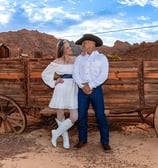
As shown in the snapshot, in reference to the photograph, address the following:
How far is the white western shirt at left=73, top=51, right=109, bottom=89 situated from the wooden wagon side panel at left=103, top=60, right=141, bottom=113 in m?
0.69

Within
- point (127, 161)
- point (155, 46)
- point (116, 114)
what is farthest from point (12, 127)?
point (155, 46)

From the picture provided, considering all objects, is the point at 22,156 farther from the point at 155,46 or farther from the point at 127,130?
the point at 155,46

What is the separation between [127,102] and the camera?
22.9 ft

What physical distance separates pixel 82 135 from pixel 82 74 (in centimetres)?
102

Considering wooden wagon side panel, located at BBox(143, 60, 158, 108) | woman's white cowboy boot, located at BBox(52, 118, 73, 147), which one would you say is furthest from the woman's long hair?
wooden wagon side panel, located at BBox(143, 60, 158, 108)

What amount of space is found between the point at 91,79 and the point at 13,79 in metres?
1.95

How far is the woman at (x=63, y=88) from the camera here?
21.6 ft

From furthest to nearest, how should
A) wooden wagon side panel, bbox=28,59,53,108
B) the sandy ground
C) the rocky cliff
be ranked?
the rocky cliff → wooden wagon side panel, bbox=28,59,53,108 → the sandy ground

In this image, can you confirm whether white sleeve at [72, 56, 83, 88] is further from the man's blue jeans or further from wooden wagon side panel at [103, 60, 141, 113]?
wooden wagon side panel at [103, 60, 141, 113]

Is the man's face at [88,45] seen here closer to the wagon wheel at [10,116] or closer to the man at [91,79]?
the man at [91,79]

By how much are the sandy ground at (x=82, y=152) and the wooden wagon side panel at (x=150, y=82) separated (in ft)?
2.27

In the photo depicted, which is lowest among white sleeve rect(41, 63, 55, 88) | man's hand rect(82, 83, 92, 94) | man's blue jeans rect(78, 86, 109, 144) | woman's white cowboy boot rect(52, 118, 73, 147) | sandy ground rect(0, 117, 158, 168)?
sandy ground rect(0, 117, 158, 168)

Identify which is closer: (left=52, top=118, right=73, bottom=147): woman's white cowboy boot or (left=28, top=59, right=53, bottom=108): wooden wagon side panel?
(left=52, top=118, right=73, bottom=147): woman's white cowboy boot

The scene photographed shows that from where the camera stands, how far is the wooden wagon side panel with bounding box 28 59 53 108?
733 centimetres
